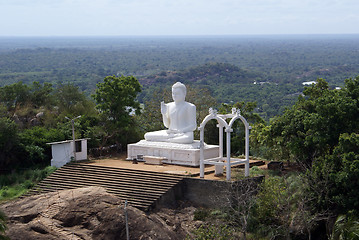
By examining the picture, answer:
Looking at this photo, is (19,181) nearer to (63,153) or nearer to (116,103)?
(63,153)

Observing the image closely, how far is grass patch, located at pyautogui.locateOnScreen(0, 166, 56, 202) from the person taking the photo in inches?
1090

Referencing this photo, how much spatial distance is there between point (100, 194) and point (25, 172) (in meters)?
7.41

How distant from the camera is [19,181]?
29.4 metres

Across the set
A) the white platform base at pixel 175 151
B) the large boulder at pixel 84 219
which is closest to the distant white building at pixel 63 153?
the white platform base at pixel 175 151

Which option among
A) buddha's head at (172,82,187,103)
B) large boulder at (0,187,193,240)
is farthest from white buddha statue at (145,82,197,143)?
large boulder at (0,187,193,240)

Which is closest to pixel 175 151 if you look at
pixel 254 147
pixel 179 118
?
pixel 179 118

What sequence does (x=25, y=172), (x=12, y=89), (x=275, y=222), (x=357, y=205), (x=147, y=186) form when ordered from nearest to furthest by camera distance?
(x=357, y=205) → (x=275, y=222) → (x=147, y=186) → (x=25, y=172) → (x=12, y=89)

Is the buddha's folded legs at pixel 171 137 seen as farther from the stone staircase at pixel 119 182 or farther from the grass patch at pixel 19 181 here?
the grass patch at pixel 19 181

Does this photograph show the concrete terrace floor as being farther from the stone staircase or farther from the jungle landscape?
the jungle landscape

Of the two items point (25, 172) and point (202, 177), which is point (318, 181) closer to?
point (202, 177)

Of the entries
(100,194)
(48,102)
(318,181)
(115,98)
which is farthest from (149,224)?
(48,102)

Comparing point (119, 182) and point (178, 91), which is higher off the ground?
point (178, 91)

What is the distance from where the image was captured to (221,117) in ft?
88.8

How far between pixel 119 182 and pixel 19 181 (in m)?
6.28
